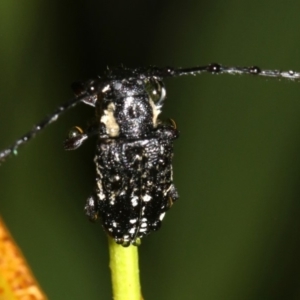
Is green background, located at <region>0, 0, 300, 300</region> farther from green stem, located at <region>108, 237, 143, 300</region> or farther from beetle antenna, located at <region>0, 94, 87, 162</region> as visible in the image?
green stem, located at <region>108, 237, 143, 300</region>

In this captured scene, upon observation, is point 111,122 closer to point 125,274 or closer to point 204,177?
point 204,177

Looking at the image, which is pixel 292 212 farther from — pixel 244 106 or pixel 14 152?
pixel 14 152

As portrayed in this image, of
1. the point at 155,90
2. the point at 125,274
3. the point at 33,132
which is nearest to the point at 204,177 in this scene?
the point at 155,90

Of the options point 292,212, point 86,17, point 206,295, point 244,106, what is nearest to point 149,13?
point 86,17

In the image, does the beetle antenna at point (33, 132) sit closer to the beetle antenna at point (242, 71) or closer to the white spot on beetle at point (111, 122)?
the white spot on beetle at point (111, 122)

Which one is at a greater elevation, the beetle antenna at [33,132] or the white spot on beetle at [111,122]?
the white spot on beetle at [111,122]

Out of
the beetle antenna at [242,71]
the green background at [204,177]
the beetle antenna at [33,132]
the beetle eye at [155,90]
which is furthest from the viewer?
the green background at [204,177]

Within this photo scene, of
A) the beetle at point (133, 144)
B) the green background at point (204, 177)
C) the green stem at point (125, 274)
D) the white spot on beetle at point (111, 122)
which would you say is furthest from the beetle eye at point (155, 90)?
the green stem at point (125, 274)
